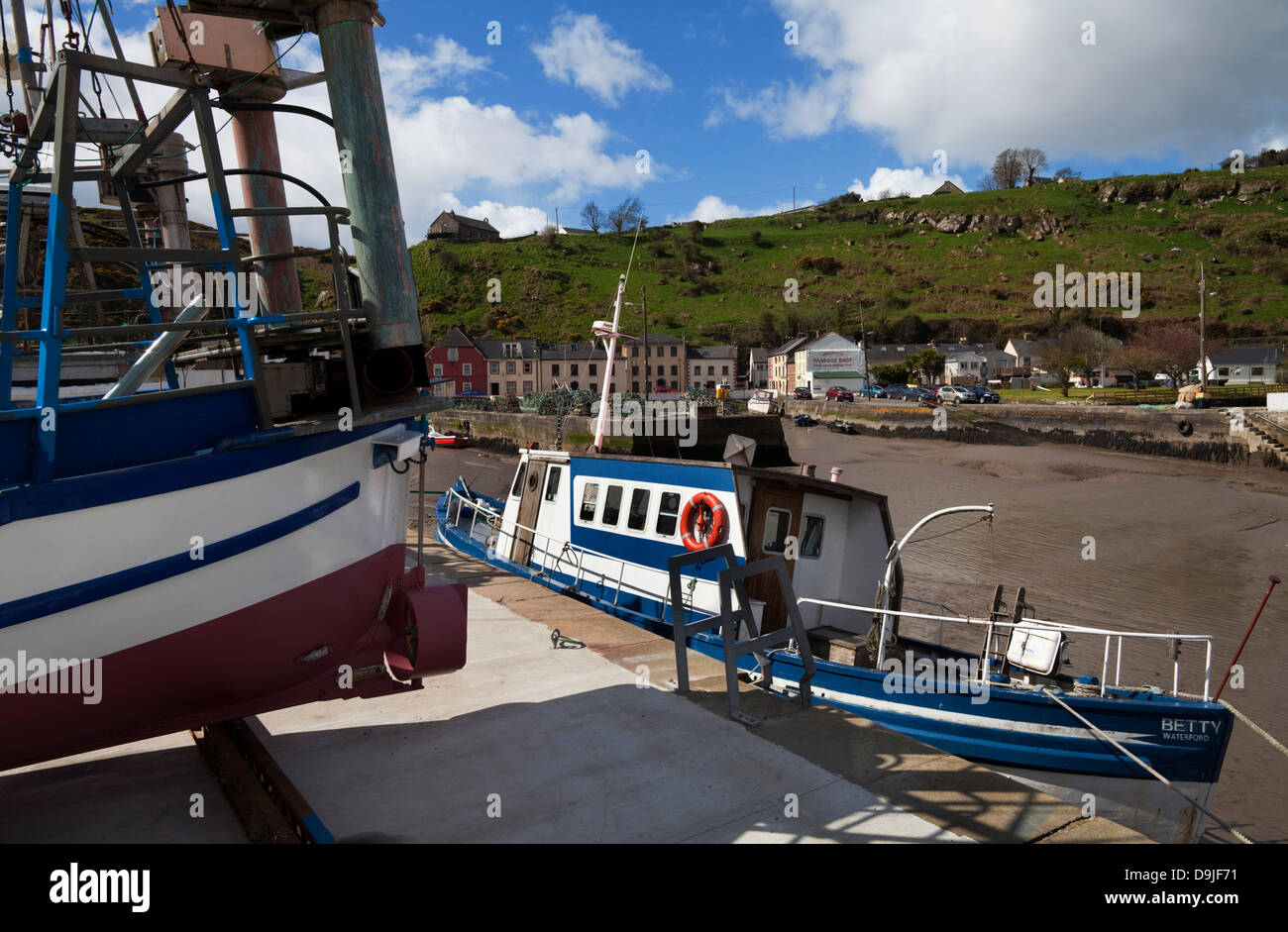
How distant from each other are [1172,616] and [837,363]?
61.6 metres

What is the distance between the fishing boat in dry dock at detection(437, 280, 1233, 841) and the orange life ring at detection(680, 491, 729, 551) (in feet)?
0.08

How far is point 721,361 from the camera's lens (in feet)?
269

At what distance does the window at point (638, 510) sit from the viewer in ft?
37.3

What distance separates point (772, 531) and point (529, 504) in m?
5.23

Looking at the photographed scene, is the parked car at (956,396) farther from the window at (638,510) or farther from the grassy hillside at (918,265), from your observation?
the window at (638,510)

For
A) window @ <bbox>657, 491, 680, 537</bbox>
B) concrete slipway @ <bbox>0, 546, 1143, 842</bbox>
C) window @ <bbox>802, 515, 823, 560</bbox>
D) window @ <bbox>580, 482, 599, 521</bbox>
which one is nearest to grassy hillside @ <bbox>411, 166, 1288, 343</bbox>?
window @ <bbox>802, 515, 823, 560</bbox>

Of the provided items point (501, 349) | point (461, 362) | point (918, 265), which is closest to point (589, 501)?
point (461, 362)

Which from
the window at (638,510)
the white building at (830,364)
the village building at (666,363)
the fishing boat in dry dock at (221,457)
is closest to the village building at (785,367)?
the white building at (830,364)

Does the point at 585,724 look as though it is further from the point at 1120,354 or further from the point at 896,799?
the point at 1120,354

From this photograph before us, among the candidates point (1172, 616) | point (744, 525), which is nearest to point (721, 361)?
point (1172, 616)

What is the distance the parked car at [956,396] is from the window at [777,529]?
46.3 metres

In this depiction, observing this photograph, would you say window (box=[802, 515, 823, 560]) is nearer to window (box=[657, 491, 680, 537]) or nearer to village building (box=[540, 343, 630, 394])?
window (box=[657, 491, 680, 537])

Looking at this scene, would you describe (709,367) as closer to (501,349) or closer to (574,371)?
(574,371)

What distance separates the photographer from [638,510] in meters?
11.5
